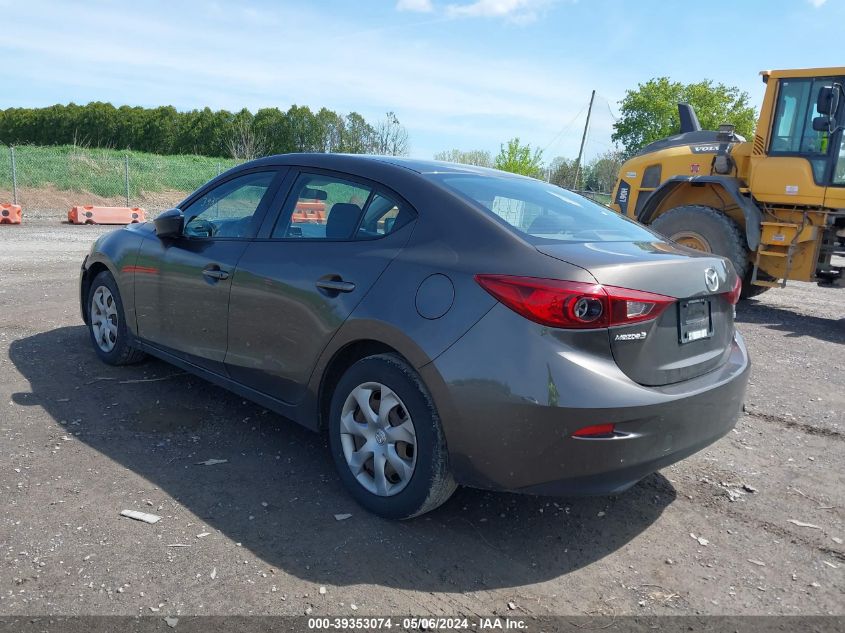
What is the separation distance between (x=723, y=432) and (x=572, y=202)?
1542 mm

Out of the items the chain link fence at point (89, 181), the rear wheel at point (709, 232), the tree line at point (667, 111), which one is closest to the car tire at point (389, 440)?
the rear wheel at point (709, 232)

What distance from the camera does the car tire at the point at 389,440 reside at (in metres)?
2.94

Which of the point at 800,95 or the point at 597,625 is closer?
the point at 597,625

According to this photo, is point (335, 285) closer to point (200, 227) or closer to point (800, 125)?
point (200, 227)

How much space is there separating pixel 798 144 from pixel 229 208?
790 centimetres

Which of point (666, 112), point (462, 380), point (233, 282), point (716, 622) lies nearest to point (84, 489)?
point (233, 282)

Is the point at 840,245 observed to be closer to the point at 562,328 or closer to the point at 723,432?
the point at 723,432

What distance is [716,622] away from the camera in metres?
2.58

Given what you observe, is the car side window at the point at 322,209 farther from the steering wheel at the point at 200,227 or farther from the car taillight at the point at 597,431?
the car taillight at the point at 597,431

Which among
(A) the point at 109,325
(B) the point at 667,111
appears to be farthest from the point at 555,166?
(A) the point at 109,325

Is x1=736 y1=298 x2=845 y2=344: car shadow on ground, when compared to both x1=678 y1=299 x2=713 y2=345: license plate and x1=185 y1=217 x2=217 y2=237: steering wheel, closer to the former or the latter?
x1=678 y1=299 x2=713 y2=345: license plate

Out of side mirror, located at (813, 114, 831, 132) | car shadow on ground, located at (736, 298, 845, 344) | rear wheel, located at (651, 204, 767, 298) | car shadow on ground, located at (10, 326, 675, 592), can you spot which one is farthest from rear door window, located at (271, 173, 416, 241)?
side mirror, located at (813, 114, 831, 132)

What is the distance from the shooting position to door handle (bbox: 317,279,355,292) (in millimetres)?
3273

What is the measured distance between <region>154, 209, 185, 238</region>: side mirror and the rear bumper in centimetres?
236
